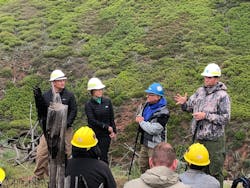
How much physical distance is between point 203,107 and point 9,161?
4.71 meters

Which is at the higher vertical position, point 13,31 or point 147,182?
point 13,31

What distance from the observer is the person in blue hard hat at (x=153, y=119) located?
6746 mm

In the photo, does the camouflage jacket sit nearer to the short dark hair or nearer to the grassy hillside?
the short dark hair

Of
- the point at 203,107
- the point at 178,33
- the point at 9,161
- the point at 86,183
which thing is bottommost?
the point at 9,161

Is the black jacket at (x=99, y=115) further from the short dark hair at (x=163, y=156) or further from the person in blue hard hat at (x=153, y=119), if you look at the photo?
the short dark hair at (x=163, y=156)

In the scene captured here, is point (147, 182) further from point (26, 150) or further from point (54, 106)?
point (26, 150)

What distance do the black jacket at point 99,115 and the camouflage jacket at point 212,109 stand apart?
5.45 ft

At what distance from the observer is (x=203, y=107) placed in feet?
22.0

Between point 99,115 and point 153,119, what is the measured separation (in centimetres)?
128

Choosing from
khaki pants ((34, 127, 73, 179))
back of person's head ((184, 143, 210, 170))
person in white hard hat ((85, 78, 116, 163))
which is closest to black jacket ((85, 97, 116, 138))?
person in white hard hat ((85, 78, 116, 163))

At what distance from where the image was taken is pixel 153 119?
6844 mm

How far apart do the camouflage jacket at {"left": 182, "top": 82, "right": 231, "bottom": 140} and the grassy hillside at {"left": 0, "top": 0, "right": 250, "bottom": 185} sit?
4.96 m

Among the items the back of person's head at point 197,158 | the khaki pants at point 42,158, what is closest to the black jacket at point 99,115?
the khaki pants at point 42,158

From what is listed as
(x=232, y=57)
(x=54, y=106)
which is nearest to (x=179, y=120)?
(x=232, y=57)
